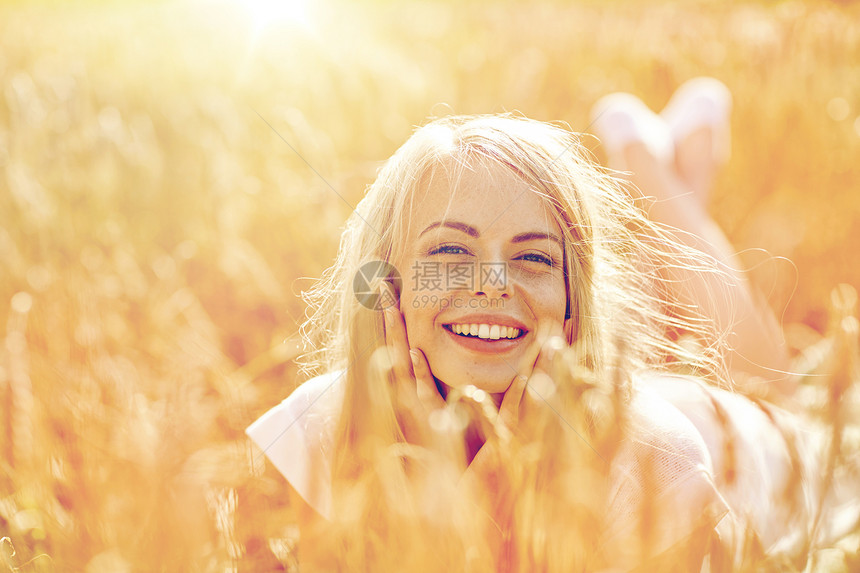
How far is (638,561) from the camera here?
411 millimetres

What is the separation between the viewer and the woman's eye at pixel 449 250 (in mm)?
661

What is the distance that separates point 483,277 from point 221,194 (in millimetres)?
866

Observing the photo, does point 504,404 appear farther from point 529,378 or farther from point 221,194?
point 221,194

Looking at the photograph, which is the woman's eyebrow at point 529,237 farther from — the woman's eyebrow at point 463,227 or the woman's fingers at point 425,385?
the woman's fingers at point 425,385

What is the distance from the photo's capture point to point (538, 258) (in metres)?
0.68

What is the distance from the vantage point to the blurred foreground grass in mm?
464

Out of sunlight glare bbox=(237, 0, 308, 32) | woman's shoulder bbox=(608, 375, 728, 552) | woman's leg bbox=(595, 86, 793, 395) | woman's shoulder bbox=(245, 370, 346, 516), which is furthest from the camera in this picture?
sunlight glare bbox=(237, 0, 308, 32)

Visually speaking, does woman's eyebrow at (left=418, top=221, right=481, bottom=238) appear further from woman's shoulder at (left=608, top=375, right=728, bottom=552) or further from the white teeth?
woman's shoulder at (left=608, top=375, right=728, bottom=552)

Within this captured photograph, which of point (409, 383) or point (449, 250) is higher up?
point (449, 250)

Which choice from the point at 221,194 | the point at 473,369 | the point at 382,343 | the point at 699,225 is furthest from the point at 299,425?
the point at 699,225

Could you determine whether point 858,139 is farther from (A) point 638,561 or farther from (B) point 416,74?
(A) point 638,561

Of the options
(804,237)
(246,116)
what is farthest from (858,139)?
(246,116)

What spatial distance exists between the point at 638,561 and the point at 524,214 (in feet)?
1.19

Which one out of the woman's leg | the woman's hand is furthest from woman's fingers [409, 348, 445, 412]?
the woman's leg
